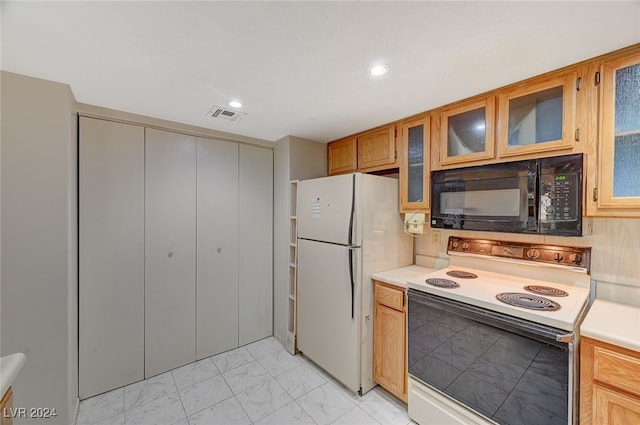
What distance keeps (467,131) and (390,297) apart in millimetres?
1323

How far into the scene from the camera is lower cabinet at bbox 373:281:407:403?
1896 mm

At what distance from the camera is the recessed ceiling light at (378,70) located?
Result: 1.43m

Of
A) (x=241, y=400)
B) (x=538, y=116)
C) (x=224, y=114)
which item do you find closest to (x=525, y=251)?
(x=538, y=116)

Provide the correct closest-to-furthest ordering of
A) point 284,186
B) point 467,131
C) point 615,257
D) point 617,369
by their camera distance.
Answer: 1. point 617,369
2. point 615,257
3. point 467,131
4. point 284,186

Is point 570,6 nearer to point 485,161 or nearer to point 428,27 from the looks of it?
point 428,27

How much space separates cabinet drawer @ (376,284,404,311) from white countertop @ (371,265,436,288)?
0.06 meters

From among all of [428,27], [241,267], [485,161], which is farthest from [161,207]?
[485,161]

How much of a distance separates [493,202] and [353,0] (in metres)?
1.42

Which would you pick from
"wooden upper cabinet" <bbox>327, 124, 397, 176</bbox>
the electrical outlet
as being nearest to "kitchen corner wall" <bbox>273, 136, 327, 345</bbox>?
"wooden upper cabinet" <bbox>327, 124, 397, 176</bbox>

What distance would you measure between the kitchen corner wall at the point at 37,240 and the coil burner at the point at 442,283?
2339mm

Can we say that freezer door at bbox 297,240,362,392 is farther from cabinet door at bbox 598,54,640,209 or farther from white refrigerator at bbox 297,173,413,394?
cabinet door at bbox 598,54,640,209

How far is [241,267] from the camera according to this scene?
2760mm

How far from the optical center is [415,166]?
2.15 metres

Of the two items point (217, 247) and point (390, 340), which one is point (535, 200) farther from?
point (217, 247)
